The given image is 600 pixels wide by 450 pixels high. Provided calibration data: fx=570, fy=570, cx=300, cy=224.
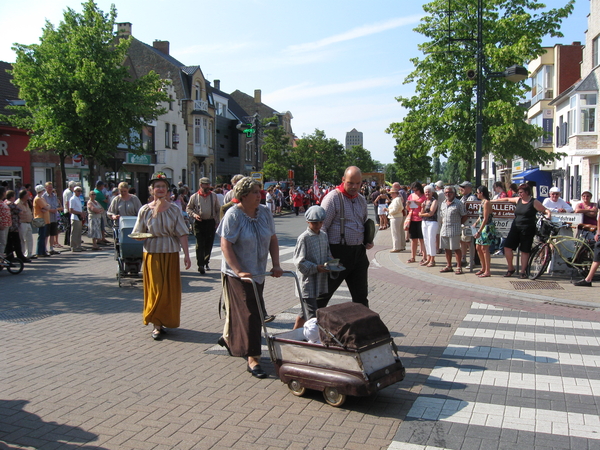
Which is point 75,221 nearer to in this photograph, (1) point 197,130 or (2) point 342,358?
(2) point 342,358

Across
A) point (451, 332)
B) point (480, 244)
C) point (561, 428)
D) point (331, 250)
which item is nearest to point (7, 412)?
point (331, 250)

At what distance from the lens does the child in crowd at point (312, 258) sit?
18.4ft

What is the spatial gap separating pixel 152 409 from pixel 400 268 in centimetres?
857

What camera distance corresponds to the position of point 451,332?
6.96m

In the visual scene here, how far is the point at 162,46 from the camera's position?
5184 centimetres

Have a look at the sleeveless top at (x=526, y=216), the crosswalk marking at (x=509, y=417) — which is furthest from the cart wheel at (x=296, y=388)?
the sleeveless top at (x=526, y=216)

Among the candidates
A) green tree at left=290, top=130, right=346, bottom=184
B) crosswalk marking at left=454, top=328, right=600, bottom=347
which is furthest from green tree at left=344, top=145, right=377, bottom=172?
crosswalk marking at left=454, top=328, right=600, bottom=347

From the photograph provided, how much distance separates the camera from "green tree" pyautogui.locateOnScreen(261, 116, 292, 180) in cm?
4838

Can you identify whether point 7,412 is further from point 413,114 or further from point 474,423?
point 413,114

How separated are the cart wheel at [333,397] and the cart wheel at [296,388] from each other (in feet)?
0.74

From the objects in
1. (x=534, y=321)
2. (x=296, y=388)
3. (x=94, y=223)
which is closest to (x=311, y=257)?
(x=296, y=388)

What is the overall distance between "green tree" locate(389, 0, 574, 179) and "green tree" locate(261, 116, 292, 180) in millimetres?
24917

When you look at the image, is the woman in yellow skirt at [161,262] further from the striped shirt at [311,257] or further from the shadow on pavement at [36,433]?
the shadow on pavement at [36,433]

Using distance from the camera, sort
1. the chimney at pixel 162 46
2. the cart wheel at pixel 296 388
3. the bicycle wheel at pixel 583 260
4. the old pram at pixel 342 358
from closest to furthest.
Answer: the old pram at pixel 342 358 < the cart wheel at pixel 296 388 < the bicycle wheel at pixel 583 260 < the chimney at pixel 162 46
